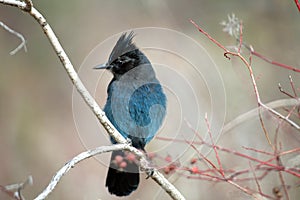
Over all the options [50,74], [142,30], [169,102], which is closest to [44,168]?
[50,74]

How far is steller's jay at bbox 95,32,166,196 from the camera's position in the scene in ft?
16.5

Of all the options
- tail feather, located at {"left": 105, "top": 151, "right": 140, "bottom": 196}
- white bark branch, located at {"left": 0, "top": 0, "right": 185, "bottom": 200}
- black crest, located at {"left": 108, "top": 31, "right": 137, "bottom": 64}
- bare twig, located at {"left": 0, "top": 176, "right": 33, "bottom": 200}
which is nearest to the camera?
bare twig, located at {"left": 0, "top": 176, "right": 33, "bottom": 200}

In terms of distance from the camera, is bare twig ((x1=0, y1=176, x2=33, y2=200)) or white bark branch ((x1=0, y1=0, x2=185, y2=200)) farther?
white bark branch ((x1=0, y1=0, x2=185, y2=200))

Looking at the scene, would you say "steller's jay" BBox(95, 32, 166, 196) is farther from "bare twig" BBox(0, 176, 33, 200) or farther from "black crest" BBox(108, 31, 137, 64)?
"bare twig" BBox(0, 176, 33, 200)

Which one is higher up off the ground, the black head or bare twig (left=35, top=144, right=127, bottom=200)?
the black head

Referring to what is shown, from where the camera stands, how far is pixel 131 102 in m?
5.04

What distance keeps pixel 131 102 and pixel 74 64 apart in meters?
3.62

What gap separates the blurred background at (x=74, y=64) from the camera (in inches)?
300

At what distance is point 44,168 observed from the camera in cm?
798

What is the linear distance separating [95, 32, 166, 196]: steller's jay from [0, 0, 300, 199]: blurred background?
1689 millimetres

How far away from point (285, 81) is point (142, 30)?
213cm

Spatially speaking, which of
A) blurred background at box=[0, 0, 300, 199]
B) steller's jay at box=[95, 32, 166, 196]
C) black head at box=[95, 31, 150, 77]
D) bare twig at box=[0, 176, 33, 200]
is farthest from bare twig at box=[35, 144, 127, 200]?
blurred background at box=[0, 0, 300, 199]

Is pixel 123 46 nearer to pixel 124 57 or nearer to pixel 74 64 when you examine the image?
pixel 124 57

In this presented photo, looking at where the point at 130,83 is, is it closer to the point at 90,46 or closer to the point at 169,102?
the point at 169,102
